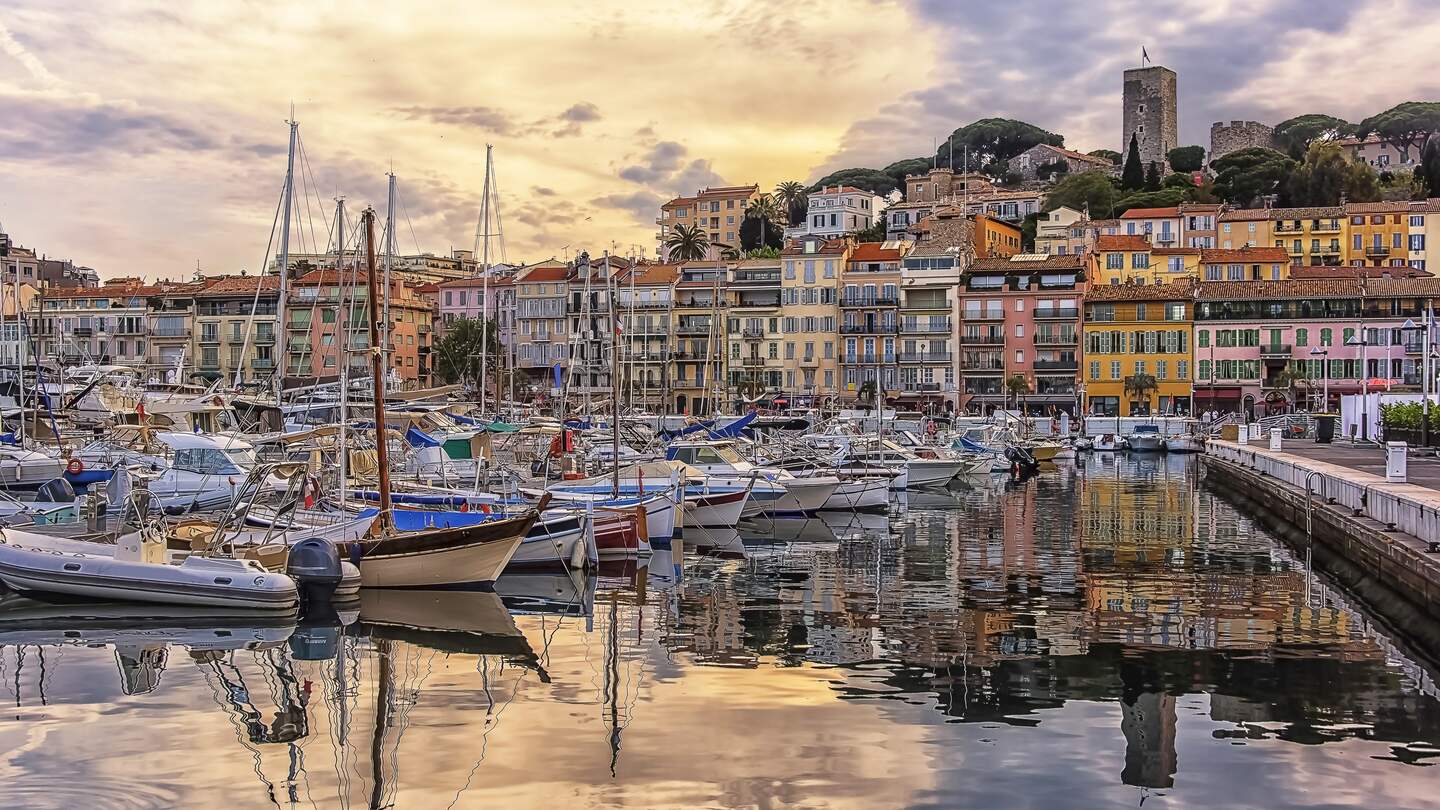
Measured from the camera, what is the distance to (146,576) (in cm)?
2402

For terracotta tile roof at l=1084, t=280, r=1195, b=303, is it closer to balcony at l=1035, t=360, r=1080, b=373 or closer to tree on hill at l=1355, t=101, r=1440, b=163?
balcony at l=1035, t=360, r=1080, b=373

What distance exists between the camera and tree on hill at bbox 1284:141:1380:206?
139375 mm

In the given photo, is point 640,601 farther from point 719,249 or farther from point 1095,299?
point 719,249

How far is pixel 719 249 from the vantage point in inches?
5527

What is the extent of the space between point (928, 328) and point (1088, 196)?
160ft

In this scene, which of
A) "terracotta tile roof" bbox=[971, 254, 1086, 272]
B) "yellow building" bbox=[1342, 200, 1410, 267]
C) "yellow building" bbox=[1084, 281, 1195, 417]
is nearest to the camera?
"yellow building" bbox=[1084, 281, 1195, 417]

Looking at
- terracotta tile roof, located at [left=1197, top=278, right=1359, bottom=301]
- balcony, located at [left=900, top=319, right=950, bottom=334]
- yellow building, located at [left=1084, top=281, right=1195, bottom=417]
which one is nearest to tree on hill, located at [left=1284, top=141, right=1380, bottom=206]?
terracotta tile roof, located at [left=1197, top=278, right=1359, bottom=301]

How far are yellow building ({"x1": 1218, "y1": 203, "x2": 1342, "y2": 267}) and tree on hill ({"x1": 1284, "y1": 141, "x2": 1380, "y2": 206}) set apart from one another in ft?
51.0

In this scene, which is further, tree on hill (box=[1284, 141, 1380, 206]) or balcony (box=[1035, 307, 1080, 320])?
tree on hill (box=[1284, 141, 1380, 206])

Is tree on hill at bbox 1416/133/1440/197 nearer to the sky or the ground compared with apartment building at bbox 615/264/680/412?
nearer to the sky

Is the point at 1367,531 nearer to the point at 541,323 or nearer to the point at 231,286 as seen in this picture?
the point at 541,323

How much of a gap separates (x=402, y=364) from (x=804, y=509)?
76.5 metres

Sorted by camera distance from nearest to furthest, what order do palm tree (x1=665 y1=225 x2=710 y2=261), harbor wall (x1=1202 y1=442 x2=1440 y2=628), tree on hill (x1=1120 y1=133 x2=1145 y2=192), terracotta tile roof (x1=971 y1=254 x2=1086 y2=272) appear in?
harbor wall (x1=1202 y1=442 x2=1440 y2=628) → terracotta tile roof (x1=971 y1=254 x2=1086 y2=272) → palm tree (x1=665 y1=225 x2=710 y2=261) → tree on hill (x1=1120 y1=133 x2=1145 y2=192)

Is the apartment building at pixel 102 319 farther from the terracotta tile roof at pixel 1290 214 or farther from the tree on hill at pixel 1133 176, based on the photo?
the tree on hill at pixel 1133 176
